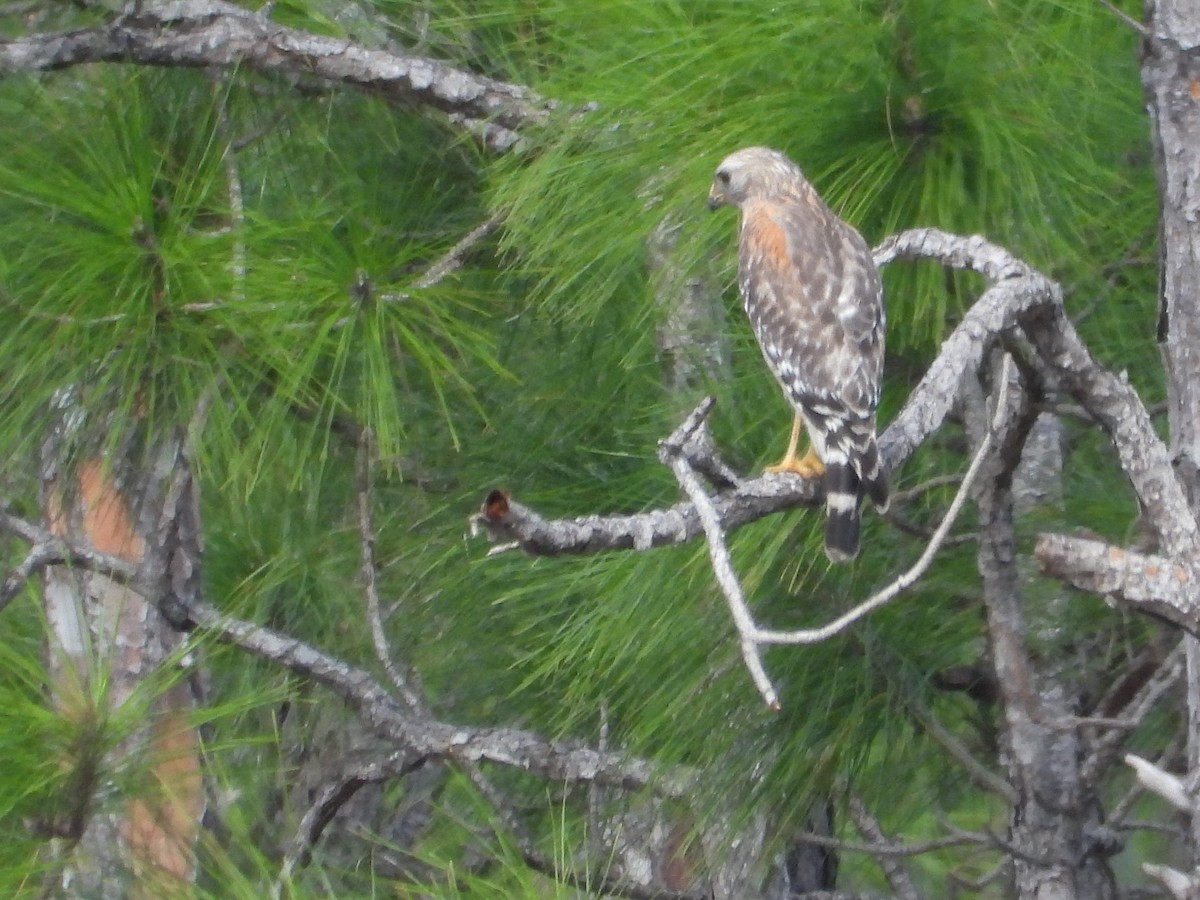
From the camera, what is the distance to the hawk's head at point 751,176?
6.01 feet

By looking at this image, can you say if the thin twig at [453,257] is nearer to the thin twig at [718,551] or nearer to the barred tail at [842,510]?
the barred tail at [842,510]

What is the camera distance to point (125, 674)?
239 centimetres

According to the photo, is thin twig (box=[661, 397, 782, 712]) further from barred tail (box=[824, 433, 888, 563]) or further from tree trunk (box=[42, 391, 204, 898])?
tree trunk (box=[42, 391, 204, 898])

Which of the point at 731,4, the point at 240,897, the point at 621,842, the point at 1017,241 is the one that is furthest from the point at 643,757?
the point at 731,4

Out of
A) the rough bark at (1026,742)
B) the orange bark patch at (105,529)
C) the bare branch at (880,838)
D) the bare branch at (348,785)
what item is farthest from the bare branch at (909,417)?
the orange bark patch at (105,529)

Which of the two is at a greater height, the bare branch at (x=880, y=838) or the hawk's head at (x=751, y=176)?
the hawk's head at (x=751, y=176)

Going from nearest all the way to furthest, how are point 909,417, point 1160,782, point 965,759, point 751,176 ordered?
point 1160,782 → point 909,417 → point 965,759 → point 751,176

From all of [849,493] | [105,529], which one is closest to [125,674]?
[105,529]

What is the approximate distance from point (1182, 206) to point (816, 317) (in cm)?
69

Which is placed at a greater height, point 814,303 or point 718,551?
point 718,551

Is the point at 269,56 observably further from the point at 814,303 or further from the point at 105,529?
the point at 105,529

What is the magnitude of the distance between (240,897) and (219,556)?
1295 millimetres

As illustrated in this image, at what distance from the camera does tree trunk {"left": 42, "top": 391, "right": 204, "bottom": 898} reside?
169cm

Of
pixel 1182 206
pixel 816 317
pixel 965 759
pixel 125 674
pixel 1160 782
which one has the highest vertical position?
pixel 1182 206
